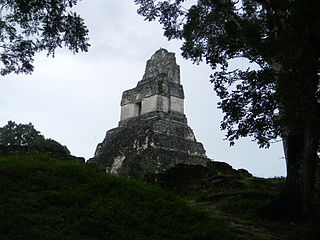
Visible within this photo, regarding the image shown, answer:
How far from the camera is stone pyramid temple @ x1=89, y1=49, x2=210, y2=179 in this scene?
16.7 metres

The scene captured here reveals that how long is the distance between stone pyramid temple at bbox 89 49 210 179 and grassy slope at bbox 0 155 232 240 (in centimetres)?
774

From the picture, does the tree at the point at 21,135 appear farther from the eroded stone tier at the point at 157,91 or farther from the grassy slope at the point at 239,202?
the grassy slope at the point at 239,202

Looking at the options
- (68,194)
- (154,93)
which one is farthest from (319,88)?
(154,93)

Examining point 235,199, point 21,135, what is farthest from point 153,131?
point 21,135

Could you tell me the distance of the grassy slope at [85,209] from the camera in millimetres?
5223

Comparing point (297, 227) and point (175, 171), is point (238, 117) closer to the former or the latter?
point (297, 227)

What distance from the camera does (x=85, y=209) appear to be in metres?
5.93

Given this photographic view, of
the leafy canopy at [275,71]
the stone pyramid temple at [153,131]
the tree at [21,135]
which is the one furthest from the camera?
the tree at [21,135]

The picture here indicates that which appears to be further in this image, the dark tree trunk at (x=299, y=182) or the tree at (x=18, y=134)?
the tree at (x=18, y=134)

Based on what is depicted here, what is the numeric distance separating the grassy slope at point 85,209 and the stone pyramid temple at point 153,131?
774 cm

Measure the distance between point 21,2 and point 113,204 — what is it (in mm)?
3863

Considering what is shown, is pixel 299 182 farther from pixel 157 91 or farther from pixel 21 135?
pixel 21 135

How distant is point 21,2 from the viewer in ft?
20.7

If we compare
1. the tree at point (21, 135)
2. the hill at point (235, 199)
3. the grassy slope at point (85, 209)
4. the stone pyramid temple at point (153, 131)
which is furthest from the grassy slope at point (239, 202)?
the tree at point (21, 135)
